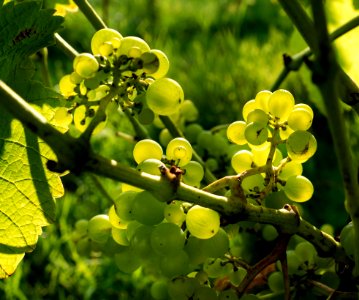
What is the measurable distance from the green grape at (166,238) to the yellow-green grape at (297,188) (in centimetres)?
12

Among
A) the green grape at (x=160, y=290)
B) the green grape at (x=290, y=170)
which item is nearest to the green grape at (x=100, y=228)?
the green grape at (x=160, y=290)

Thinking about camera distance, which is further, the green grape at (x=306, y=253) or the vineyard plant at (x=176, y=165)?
the green grape at (x=306, y=253)

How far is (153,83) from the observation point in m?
0.62

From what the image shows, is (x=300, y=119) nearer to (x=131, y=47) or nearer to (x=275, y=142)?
(x=275, y=142)

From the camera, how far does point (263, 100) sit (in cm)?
64

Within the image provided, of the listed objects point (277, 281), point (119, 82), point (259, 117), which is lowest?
point (277, 281)

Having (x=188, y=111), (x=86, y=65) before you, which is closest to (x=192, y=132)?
(x=188, y=111)

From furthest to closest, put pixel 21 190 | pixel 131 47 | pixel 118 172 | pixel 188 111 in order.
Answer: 1. pixel 188 111
2. pixel 21 190
3. pixel 131 47
4. pixel 118 172

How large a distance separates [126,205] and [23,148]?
15 centimetres

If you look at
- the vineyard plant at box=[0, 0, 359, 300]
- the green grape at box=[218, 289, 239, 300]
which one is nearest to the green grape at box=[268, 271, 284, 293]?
the vineyard plant at box=[0, 0, 359, 300]

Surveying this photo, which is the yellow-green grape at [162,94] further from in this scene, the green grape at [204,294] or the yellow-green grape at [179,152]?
the green grape at [204,294]

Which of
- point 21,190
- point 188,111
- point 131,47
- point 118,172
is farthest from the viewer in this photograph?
point 188,111

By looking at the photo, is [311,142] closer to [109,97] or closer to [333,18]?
[109,97]

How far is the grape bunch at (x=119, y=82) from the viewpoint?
1.81ft
